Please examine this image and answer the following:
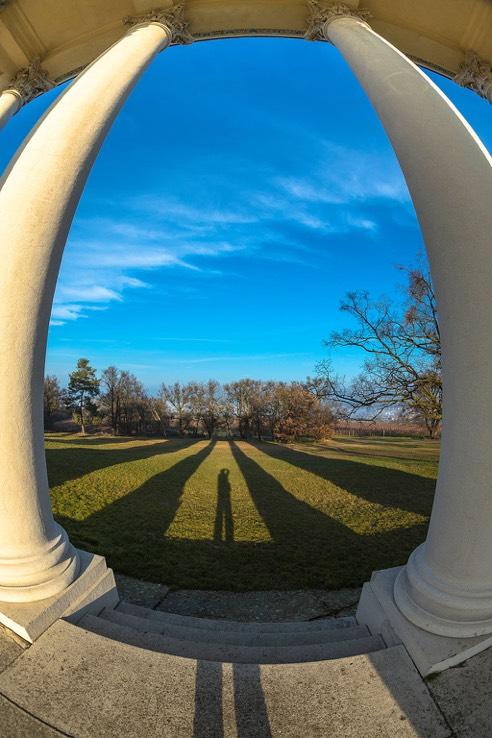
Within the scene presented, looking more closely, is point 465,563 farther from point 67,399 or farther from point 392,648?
point 67,399

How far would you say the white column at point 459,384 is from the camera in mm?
4809

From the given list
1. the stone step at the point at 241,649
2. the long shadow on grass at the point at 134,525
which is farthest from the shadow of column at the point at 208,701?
the long shadow on grass at the point at 134,525

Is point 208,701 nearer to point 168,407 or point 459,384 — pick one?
point 459,384

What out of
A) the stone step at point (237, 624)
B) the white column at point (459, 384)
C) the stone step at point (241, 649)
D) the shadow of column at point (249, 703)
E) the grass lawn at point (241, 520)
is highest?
the white column at point (459, 384)

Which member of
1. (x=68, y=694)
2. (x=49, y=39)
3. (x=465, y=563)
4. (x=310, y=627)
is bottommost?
(x=310, y=627)

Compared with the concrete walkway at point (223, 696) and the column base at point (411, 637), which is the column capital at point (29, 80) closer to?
the concrete walkway at point (223, 696)

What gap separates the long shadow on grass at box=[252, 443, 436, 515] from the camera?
17578 millimetres

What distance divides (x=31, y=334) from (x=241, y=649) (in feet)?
19.3

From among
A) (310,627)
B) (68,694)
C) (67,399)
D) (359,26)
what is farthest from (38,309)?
(67,399)

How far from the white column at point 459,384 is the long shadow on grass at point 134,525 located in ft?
26.0

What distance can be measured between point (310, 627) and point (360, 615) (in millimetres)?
1070

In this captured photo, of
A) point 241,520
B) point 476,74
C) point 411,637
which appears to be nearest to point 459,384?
point 411,637

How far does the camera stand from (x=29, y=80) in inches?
547

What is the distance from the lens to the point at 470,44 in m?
12.6
